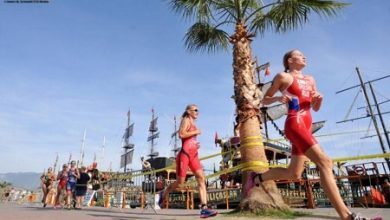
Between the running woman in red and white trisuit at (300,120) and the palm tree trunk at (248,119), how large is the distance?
266 centimetres

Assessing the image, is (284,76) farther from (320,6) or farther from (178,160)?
(320,6)

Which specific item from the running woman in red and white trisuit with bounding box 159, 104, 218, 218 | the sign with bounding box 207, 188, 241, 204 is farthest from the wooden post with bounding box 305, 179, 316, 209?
the sign with bounding box 207, 188, 241, 204

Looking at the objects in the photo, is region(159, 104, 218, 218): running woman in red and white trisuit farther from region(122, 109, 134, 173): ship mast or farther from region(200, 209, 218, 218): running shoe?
region(122, 109, 134, 173): ship mast

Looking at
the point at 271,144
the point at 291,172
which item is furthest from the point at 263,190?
the point at 271,144

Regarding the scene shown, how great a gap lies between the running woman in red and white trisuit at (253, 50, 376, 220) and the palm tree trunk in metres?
2.66

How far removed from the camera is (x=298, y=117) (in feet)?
13.1

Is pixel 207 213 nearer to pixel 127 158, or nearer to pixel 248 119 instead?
pixel 248 119

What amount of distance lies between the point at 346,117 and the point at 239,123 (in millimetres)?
59506

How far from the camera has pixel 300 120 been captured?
13.0ft

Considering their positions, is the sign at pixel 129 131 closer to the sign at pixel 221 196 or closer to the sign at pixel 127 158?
the sign at pixel 127 158

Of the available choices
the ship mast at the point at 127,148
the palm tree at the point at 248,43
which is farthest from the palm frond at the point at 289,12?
the ship mast at the point at 127,148

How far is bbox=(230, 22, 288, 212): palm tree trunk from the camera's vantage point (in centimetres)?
708

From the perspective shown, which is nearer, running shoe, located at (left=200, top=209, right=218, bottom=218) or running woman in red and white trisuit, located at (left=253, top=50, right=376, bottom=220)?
running woman in red and white trisuit, located at (left=253, top=50, right=376, bottom=220)

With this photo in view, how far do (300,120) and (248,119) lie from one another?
148 inches
